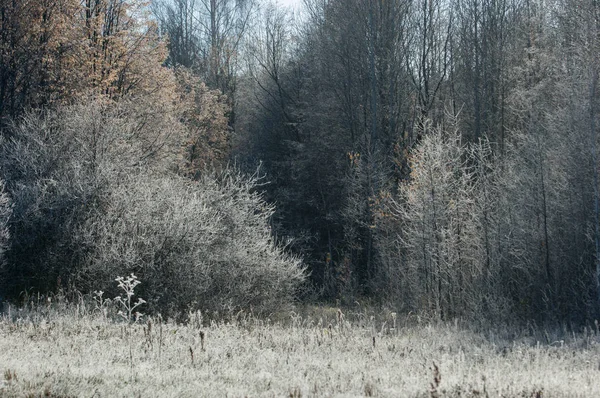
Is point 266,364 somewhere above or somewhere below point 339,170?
below

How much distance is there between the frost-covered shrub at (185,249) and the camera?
1516cm

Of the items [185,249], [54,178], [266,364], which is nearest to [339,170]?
[185,249]

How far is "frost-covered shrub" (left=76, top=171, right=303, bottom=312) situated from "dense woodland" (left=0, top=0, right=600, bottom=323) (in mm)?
59

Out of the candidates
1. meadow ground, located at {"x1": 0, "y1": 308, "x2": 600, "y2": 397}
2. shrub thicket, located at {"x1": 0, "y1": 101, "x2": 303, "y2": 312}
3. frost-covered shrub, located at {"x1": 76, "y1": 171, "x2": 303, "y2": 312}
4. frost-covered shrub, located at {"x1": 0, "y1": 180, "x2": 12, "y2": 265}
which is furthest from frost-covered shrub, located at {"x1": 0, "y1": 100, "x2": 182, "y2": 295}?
meadow ground, located at {"x1": 0, "y1": 308, "x2": 600, "y2": 397}

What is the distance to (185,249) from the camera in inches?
626

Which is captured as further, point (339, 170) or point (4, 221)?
point (339, 170)

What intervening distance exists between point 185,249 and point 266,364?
9485 mm

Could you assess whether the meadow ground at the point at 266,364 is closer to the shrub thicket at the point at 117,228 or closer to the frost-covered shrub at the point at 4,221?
the frost-covered shrub at the point at 4,221

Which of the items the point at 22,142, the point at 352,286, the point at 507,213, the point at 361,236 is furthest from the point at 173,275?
the point at 361,236

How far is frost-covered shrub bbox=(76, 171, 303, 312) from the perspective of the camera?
15.2 meters

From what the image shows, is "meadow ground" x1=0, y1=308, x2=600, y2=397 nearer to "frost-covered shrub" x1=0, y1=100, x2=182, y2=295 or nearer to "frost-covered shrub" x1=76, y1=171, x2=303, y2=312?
"frost-covered shrub" x1=76, y1=171, x2=303, y2=312

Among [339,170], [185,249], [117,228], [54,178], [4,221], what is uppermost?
[339,170]

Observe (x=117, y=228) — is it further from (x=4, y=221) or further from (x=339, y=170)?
(x=339, y=170)

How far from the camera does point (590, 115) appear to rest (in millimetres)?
14367
